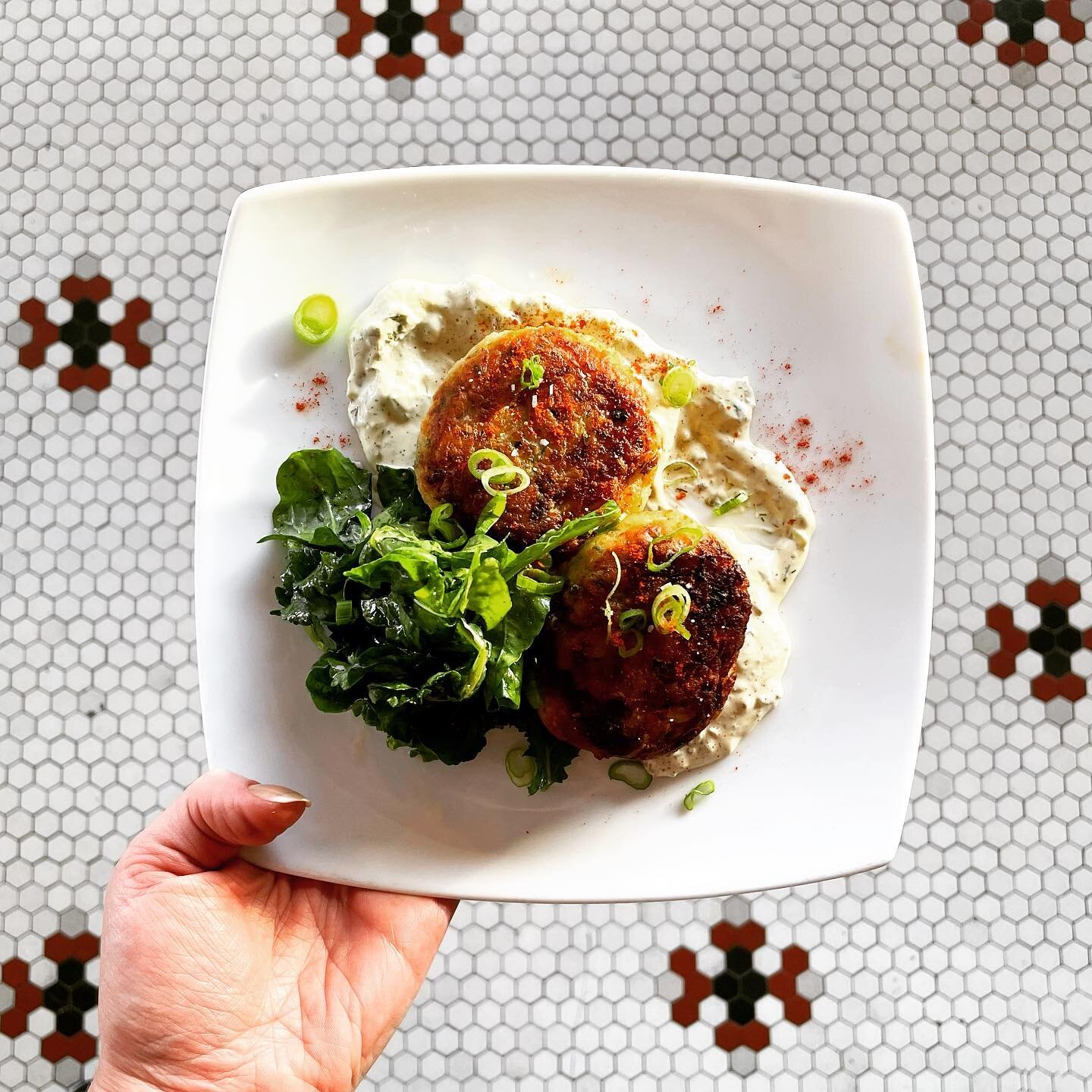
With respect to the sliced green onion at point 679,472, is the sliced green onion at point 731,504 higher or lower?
lower

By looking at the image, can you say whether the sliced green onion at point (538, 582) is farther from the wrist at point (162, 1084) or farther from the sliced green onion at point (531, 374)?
the wrist at point (162, 1084)

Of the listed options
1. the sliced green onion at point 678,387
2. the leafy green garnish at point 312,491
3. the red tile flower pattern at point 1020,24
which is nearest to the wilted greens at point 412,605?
the leafy green garnish at point 312,491

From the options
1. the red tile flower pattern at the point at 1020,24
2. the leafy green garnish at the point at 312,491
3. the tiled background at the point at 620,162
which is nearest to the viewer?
the leafy green garnish at the point at 312,491

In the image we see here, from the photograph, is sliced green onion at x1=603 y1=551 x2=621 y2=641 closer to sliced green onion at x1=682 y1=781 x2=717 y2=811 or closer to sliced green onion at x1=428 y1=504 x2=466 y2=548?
sliced green onion at x1=428 y1=504 x2=466 y2=548

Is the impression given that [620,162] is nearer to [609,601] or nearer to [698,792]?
[609,601]

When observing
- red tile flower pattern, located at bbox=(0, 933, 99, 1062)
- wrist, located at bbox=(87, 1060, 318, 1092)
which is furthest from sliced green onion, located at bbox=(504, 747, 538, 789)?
red tile flower pattern, located at bbox=(0, 933, 99, 1062)

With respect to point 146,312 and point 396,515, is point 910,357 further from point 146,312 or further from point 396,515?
point 146,312
